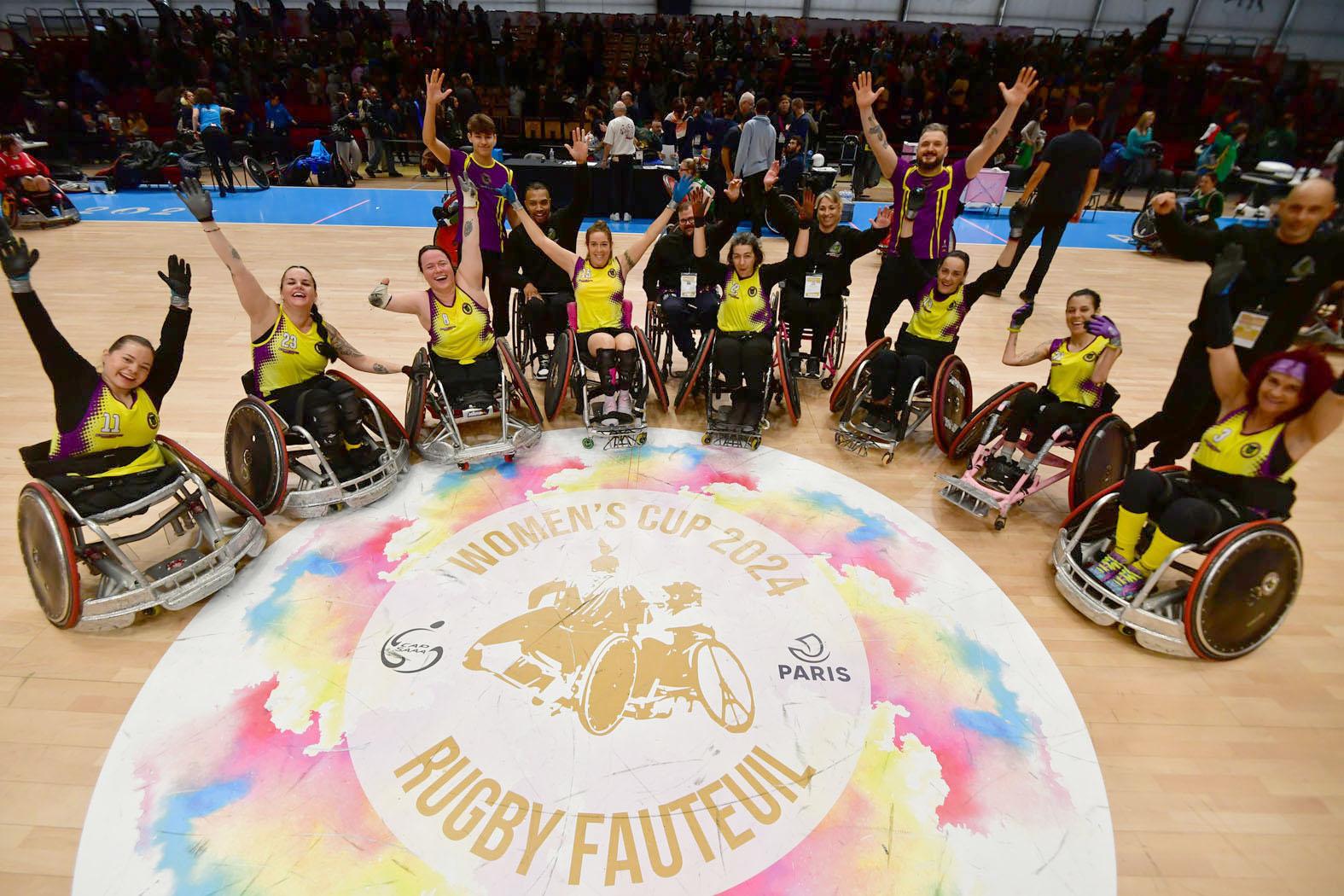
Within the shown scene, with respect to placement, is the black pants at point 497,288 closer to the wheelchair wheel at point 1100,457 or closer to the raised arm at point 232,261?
the raised arm at point 232,261

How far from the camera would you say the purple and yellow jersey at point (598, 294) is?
13.4 ft

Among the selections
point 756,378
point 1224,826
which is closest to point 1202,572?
point 1224,826

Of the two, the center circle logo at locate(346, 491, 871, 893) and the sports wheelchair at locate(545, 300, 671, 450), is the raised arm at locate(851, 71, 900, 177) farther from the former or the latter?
the center circle logo at locate(346, 491, 871, 893)

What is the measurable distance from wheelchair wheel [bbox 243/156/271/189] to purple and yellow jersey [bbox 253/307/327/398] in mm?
10242

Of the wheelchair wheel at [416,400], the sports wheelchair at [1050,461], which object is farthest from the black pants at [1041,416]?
the wheelchair wheel at [416,400]

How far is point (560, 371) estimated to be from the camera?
13.4 feet

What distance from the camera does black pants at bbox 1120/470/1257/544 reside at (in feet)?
8.53

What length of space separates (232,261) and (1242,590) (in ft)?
15.7

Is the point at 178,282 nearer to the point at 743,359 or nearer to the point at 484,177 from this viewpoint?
the point at 484,177

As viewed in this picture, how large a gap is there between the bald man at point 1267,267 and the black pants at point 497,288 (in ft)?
12.8

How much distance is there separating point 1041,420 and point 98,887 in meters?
4.29

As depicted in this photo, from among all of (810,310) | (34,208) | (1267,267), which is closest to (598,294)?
(810,310)

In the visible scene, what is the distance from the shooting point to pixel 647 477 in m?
3.79

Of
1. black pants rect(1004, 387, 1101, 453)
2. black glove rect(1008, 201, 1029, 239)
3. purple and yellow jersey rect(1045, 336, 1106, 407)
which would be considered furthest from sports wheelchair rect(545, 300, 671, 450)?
black glove rect(1008, 201, 1029, 239)
